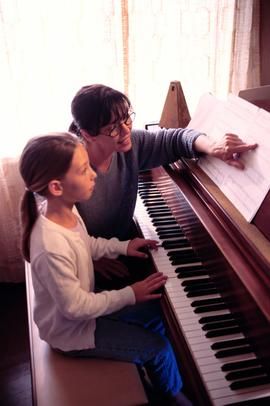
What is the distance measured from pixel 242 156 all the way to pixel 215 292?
395mm

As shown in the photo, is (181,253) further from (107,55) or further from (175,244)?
(107,55)

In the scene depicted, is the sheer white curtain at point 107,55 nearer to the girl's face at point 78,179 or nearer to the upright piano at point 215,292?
the upright piano at point 215,292

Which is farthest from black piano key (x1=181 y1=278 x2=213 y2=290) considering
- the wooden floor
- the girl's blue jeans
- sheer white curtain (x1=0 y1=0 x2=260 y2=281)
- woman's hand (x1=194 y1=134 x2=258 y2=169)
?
sheer white curtain (x1=0 y1=0 x2=260 y2=281)

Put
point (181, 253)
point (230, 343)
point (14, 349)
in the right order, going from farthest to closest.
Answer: point (14, 349) → point (181, 253) → point (230, 343)

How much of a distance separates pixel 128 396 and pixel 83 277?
1.11ft

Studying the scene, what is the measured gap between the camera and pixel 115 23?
6.14 feet

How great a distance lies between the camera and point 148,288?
1.06 meters

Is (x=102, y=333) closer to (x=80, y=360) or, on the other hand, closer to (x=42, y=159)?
(x=80, y=360)

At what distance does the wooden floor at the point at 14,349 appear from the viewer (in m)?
1.63

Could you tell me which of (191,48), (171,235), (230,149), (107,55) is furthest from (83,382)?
(191,48)

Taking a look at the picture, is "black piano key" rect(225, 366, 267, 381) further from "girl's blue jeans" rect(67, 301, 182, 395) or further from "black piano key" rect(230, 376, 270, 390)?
"girl's blue jeans" rect(67, 301, 182, 395)

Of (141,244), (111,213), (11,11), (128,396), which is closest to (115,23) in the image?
(11,11)

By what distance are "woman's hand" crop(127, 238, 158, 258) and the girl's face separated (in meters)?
0.31

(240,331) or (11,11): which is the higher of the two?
(11,11)
